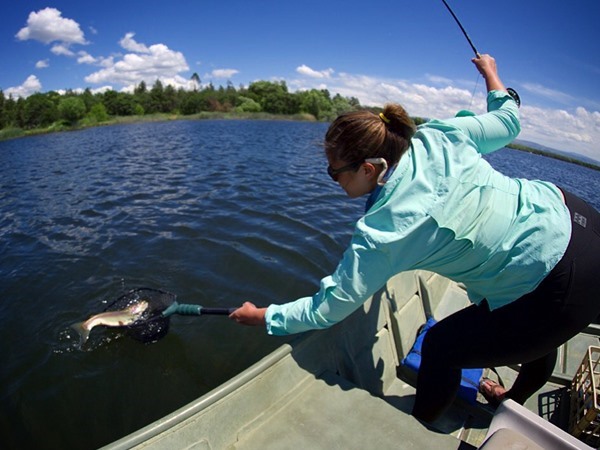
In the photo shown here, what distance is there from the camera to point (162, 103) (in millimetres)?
74375

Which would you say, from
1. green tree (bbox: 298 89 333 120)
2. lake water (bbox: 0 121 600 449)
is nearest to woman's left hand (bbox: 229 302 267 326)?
lake water (bbox: 0 121 600 449)

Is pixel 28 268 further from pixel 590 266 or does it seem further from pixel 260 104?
pixel 260 104

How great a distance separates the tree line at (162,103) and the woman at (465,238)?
57.6 m

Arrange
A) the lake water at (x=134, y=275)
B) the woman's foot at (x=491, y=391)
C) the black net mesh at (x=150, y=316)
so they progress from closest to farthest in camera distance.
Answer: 1. the woman's foot at (x=491, y=391)
2. the lake water at (x=134, y=275)
3. the black net mesh at (x=150, y=316)

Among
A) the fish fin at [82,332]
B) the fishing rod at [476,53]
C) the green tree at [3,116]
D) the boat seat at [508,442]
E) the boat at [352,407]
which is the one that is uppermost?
the green tree at [3,116]

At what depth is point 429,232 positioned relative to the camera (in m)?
1.41

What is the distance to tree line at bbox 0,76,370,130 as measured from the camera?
49.8 m

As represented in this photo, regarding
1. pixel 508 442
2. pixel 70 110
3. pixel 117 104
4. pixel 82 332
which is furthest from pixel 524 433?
pixel 117 104

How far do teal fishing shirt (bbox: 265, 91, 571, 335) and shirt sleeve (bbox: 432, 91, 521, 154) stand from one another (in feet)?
1.18

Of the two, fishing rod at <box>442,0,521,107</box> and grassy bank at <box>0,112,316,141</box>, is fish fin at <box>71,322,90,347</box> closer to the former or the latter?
fishing rod at <box>442,0,521,107</box>

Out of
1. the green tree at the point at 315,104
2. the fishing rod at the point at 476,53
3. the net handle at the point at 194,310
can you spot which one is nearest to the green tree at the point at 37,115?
the green tree at the point at 315,104

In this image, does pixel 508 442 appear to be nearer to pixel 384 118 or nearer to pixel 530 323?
pixel 530 323

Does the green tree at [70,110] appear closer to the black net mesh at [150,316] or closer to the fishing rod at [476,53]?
the black net mesh at [150,316]

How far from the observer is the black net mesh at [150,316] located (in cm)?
388
